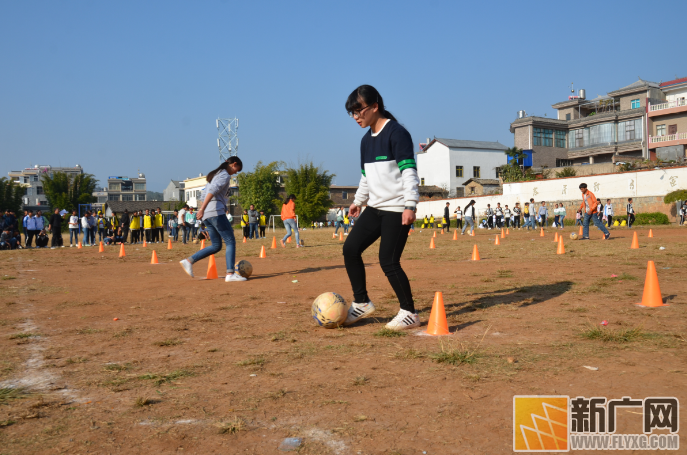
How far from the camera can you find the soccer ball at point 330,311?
4.96 meters

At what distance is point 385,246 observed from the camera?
4.84m

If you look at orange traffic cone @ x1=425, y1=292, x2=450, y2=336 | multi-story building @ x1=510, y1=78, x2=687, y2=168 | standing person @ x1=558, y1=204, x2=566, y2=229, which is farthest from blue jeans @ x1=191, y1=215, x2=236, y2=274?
multi-story building @ x1=510, y1=78, x2=687, y2=168

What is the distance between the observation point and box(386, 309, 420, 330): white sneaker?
15.7 ft

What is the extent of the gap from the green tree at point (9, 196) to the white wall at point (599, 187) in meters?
62.8

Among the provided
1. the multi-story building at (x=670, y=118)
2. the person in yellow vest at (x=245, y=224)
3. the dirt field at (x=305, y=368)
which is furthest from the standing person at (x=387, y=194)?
the multi-story building at (x=670, y=118)

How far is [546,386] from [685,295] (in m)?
4.39

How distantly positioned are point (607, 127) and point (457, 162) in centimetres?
2039

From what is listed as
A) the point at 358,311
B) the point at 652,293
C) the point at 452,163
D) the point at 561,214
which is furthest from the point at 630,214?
the point at 452,163

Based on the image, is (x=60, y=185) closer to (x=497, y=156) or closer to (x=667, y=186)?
(x=497, y=156)

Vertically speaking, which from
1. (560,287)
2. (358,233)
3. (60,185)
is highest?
(60,185)

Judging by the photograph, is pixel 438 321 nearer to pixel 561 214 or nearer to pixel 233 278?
pixel 233 278

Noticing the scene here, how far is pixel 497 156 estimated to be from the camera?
7575 cm

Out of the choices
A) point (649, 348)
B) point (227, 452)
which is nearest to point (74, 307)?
point (227, 452)

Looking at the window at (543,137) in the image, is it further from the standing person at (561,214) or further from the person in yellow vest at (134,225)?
the person in yellow vest at (134,225)
